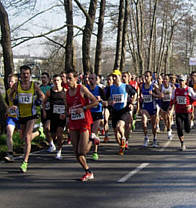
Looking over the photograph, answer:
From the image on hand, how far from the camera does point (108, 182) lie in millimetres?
7742

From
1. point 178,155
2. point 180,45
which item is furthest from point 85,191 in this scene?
point 180,45

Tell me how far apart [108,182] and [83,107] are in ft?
4.44

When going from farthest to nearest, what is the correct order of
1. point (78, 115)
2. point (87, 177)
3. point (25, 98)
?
point (25, 98) < point (78, 115) < point (87, 177)

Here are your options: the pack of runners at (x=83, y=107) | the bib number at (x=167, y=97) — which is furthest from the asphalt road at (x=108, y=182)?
the bib number at (x=167, y=97)

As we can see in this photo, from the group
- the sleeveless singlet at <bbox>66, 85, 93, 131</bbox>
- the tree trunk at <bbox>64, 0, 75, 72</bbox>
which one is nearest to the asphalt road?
the sleeveless singlet at <bbox>66, 85, 93, 131</bbox>

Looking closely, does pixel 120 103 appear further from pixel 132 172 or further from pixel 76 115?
pixel 76 115

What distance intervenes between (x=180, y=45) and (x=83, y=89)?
56978 millimetres

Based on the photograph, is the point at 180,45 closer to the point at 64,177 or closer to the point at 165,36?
the point at 165,36

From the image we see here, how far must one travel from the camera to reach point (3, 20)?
1384cm

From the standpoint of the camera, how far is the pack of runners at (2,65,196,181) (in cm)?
799

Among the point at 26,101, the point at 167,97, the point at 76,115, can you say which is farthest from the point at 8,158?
the point at 167,97

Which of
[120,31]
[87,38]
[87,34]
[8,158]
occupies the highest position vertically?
[120,31]

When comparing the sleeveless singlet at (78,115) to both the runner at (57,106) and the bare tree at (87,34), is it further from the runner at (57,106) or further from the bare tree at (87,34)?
the bare tree at (87,34)

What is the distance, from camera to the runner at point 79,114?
7.85m
